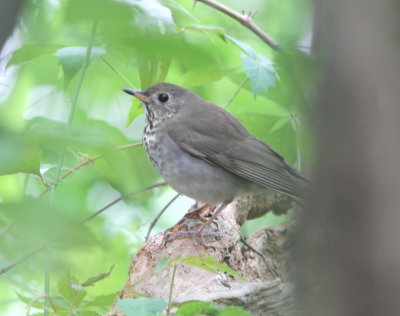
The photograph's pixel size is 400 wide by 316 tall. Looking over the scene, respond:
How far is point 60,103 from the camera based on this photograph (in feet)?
13.8

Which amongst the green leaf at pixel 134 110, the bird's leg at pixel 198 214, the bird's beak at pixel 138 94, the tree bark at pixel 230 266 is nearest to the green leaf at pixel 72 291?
the tree bark at pixel 230 266

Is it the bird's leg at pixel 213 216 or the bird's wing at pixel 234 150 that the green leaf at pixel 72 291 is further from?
the bird's wing at pixel 234 150

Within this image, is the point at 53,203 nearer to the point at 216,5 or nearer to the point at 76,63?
the point at 76,63

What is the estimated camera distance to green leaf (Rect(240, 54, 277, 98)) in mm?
3494

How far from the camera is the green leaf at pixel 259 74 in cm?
349

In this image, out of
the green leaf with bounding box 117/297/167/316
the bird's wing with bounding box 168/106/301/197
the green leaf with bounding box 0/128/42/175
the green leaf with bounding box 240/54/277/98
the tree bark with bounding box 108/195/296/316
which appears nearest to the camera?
the green leaf with bounding box 0/128/42/175

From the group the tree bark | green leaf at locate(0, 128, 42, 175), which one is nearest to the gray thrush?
the tree bark

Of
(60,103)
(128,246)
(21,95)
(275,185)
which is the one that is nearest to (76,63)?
(21,95)

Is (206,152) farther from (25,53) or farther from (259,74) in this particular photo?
(25,53)

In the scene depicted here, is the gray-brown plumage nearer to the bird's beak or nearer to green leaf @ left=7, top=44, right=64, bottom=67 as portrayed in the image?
the bird's beak

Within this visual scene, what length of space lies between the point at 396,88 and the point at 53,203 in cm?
59

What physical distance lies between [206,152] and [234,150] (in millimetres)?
196

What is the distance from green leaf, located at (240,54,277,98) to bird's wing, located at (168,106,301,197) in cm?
86

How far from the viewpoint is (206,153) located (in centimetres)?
454
